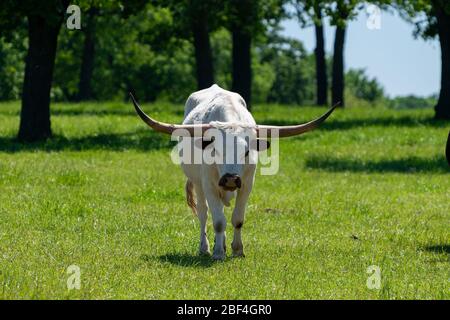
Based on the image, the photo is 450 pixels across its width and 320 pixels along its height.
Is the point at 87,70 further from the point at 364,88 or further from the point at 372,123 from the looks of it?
the point at 364,88

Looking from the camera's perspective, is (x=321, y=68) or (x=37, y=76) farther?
(x=321, y=68)

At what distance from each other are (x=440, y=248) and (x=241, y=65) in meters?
24.5

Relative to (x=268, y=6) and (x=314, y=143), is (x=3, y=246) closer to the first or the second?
(x=314, y=143)

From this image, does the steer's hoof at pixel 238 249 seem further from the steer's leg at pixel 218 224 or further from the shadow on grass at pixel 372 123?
the shadow on grass at pixel 372 123

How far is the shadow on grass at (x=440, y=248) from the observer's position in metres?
13.0

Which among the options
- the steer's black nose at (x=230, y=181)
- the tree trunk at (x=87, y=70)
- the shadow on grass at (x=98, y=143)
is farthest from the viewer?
the tree trunk at (x=87, y=70)

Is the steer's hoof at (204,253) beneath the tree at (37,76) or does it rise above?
beneath

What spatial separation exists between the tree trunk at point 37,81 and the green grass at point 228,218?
2.48ft

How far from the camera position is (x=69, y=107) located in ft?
120

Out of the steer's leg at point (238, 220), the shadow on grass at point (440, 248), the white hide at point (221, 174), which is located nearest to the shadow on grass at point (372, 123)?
the shadow on grass at point (440, 248)

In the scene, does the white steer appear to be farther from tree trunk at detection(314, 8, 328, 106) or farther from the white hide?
tree trunk at detection(314, 8, 328, 106)

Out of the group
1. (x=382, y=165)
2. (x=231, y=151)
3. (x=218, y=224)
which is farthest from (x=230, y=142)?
(x=382, y=165)

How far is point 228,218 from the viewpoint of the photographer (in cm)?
1608

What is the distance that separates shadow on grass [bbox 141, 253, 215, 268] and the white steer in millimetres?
212
